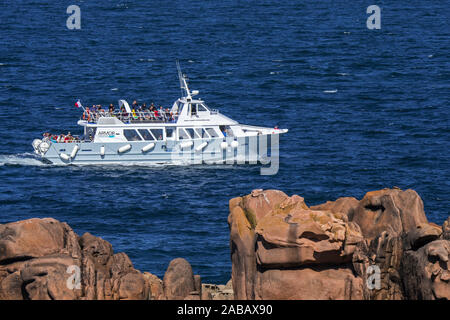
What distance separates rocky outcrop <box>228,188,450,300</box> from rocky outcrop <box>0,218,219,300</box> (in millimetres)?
2941

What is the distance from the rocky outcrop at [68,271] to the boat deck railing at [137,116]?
41.6 metres

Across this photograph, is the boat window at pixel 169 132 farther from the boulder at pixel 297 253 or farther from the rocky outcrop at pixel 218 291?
the boulder at pixel 297 253

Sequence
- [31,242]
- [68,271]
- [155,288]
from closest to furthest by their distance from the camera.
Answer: [68,271], [31,242], [155,288]

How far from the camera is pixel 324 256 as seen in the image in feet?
132

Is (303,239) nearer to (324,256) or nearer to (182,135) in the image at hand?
(324,256)

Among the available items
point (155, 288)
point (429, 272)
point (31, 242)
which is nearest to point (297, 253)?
point (429, 272)

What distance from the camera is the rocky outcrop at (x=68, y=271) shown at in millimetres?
40531

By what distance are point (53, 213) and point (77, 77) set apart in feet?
178

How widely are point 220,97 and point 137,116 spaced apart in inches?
1049

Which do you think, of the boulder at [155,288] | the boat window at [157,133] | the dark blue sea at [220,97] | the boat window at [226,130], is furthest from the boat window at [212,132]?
the boulder at [155,288]

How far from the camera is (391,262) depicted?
1670 inches

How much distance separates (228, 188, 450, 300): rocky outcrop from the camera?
3997 centimetres

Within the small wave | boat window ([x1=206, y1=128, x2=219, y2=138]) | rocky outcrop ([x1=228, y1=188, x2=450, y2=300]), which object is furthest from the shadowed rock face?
the small wave
